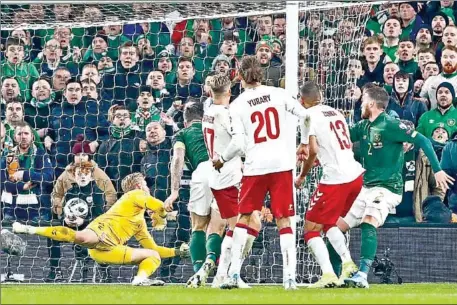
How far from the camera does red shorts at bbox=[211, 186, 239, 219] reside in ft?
36.5

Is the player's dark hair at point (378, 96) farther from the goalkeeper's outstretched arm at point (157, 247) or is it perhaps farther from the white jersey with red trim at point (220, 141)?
the goalkeeper's outstretched arm at point (157, 247)

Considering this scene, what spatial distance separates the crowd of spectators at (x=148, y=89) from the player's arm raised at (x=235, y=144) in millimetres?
3252

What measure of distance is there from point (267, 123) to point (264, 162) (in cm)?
35

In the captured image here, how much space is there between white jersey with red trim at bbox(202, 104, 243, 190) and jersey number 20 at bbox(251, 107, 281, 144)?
0.70m

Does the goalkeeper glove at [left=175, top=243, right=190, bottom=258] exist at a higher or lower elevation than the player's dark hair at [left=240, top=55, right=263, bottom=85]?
lower

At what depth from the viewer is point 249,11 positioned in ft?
45.5

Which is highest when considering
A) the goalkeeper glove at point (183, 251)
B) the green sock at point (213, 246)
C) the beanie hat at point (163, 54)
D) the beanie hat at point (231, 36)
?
the beanie hat at point (231, 36)

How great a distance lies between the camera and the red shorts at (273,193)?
1020 cm

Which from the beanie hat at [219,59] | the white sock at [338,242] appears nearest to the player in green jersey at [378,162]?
the white sock at [338,242]

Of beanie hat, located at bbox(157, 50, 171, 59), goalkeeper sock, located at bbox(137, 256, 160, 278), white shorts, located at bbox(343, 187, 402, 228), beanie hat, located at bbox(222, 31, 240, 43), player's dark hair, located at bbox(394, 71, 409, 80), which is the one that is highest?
beanie hat, located at bbox(222, 31, 240, 43)

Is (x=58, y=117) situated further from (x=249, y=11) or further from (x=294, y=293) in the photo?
(x=294, y=293)

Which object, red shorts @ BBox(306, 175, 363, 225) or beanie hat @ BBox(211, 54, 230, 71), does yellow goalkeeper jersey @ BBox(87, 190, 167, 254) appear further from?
beanie hat @ BBox(211, 54, 230, 71)

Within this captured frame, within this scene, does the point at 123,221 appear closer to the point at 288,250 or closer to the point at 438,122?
the point at 288,250

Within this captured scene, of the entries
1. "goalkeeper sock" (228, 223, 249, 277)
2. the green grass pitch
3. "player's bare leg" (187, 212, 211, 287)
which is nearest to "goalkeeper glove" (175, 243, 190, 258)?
"player's bare leg" (187, 212, 211, 287)
